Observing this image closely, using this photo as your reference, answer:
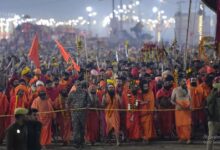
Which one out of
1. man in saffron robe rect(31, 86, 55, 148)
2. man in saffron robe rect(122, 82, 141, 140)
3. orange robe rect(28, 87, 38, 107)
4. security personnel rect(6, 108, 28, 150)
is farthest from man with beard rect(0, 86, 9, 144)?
security personnel rect(6, 108, 28, 150)

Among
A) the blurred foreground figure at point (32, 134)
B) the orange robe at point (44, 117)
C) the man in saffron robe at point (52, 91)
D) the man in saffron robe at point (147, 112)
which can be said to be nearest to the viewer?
the blurred foreground figure at point (32, 134)

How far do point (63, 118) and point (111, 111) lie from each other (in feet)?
4.25

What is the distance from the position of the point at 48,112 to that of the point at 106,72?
5906 mm

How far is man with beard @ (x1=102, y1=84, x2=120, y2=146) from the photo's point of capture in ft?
43.2

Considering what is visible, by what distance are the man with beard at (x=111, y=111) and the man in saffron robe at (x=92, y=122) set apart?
0.28 metres

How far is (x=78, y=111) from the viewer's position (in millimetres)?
12828

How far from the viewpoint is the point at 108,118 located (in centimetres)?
1323

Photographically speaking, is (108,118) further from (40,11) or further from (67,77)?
(40,11)

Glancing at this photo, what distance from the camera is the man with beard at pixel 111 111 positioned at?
13156 mm

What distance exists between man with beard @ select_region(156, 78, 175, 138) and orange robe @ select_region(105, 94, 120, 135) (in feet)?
3.86

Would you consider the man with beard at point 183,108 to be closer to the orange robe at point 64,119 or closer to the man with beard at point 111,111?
the man with beard at point 111,111

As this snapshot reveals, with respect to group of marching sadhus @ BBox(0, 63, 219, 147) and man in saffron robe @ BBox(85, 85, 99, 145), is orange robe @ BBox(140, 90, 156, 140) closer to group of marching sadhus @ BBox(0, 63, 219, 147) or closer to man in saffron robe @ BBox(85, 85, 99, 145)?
group of marching sadhus @ BBox(0, 63, 219, 147)

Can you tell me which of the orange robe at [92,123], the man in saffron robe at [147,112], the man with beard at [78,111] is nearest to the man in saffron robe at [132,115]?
the man in saffron robe at [147,112]

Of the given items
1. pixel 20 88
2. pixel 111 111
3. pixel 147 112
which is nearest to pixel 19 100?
pixel 20 88
